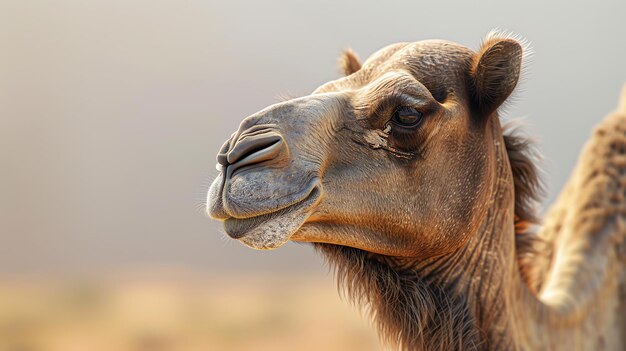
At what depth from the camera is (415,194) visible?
242 cm

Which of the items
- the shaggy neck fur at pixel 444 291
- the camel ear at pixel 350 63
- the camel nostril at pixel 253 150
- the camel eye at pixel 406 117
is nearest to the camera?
the camel nostril at pixel 253 150

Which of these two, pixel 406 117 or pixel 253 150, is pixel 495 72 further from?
pixel 253 150

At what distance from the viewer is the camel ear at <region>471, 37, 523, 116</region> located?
2.55 metres

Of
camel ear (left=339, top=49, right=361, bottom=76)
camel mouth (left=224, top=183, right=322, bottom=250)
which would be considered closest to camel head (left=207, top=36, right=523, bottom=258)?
camel mouth (left=224, top=183, right=322, bottom=250)

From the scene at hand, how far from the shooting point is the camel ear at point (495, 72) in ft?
8.36

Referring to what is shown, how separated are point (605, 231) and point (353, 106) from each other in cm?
149

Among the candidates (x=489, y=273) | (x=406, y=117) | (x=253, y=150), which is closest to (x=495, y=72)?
(x=406, y=117)

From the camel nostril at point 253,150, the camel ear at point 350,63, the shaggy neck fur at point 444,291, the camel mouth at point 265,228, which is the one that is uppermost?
the camel nostril at point 253,150

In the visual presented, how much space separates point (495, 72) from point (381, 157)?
525 mm

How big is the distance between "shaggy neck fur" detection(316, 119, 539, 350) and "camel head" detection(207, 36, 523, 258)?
0.32 ft

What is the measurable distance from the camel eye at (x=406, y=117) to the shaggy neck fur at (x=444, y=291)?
44cm

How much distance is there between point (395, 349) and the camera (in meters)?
2.56

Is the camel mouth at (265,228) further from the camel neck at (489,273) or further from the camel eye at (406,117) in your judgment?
the camel neck at (489,273)

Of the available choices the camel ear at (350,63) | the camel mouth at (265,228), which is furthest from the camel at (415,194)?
the camel ear at (350,63)
